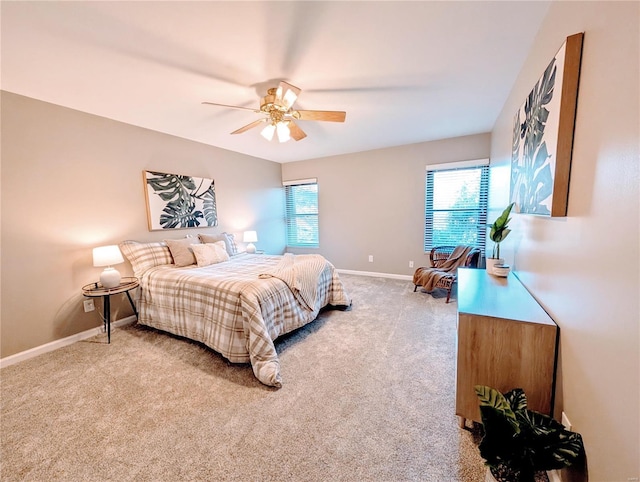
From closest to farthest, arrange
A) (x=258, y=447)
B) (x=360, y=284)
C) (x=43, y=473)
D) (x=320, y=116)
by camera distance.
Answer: (x=43, y=473)
(x=258, y=447)
(x=320, y=116)
(x=360, y=284)

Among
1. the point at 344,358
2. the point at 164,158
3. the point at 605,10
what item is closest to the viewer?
the point at 605,10

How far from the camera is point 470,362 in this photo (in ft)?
4.42

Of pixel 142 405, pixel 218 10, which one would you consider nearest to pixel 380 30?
pixel 218 10

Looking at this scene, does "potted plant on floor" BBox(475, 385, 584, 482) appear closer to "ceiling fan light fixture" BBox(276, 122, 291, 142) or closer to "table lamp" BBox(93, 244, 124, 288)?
"ceiling fan light fixture" BBox(276, 122, 291, 142)

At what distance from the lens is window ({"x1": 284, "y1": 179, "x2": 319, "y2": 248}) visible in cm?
538

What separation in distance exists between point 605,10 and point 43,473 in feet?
10.5

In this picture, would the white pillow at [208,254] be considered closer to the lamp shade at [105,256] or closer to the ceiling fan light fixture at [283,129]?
the lamp shade at [105,256]

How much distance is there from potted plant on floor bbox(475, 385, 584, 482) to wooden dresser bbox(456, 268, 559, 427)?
0.85 ft

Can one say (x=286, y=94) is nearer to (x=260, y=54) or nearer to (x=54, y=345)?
(x=260, y=54)

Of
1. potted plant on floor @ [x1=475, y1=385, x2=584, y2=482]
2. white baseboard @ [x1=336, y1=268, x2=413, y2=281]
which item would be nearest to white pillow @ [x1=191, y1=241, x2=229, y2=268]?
white baseboard @ [x1=336, y1=268, x2=413, y2=281]

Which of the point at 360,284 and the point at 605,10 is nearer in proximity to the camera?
the point at 605,10

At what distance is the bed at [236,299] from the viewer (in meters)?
2.03

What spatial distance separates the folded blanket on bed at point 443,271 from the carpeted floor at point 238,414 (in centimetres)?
103

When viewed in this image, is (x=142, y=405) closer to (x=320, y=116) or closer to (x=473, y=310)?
(x=473, y=310)
